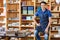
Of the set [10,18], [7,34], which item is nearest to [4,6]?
[10,18]

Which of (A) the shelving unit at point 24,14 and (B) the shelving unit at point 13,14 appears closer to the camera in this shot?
(A) the shelving unit at point 24,14

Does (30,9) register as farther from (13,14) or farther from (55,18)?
(55,18)

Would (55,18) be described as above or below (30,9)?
below

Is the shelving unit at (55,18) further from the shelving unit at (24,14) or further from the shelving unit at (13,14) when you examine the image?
the shelving unit at (13,14)

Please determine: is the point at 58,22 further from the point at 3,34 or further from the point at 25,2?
the point at 3,34

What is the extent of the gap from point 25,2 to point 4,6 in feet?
2.80

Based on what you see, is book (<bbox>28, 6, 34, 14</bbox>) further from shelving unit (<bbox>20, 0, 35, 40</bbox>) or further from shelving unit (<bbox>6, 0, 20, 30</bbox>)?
shelving unit (<bbox>6, 0, 20, 30</bbox>)

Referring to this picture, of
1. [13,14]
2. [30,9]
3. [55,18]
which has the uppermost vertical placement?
[30,9]

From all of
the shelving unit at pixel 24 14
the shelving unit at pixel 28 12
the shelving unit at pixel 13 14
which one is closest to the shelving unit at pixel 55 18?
the shelving unit at pixel 24 14

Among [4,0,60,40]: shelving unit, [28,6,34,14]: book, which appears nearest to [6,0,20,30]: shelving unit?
[4,0,60,40]: shelving unit

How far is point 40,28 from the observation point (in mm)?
5590

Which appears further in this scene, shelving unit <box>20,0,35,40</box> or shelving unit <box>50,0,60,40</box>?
shelving unit <box>20,0,35,40</box>

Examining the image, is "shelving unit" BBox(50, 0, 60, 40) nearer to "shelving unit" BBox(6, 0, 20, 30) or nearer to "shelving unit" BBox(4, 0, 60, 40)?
"shelving unit" BBox(4, 0, 60, 40)

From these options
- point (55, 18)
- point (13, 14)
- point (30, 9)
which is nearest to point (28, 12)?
point (30, 9)
